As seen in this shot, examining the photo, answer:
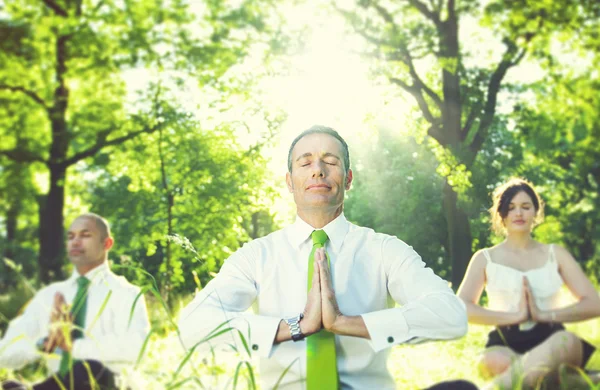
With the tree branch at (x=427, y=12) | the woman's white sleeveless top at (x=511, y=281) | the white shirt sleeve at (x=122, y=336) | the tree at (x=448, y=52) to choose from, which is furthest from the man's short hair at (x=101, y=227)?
the tree branch at (x=427, y=12)

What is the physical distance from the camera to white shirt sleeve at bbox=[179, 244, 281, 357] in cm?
193

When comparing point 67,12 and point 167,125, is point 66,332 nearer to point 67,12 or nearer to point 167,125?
point 167,125

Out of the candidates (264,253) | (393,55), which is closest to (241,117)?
(393,55)

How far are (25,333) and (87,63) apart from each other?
8.87m

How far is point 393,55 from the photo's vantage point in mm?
9258

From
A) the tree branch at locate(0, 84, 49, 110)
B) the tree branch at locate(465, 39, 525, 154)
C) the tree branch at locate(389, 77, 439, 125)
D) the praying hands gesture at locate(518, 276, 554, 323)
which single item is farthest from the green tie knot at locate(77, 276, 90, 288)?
the tree branch at locate(0, 84, 49, 110)

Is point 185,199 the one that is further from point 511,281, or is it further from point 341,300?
point 341,300

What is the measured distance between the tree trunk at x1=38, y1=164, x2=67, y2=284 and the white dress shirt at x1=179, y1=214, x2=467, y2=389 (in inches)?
291

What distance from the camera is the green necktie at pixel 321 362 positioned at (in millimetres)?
2008

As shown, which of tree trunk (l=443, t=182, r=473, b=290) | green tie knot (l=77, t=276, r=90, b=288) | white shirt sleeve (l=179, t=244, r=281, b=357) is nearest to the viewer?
white shirt sleeve (l=179, t=244, r=281, b=357)

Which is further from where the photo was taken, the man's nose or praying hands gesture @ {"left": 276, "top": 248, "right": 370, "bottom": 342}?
the man's nose

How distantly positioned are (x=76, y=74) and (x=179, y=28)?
2.26 metres

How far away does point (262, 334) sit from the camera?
193 cm

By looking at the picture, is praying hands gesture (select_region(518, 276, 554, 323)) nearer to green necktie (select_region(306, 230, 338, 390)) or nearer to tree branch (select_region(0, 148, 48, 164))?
green necktie (select_region(306, 230, 338, 390))
